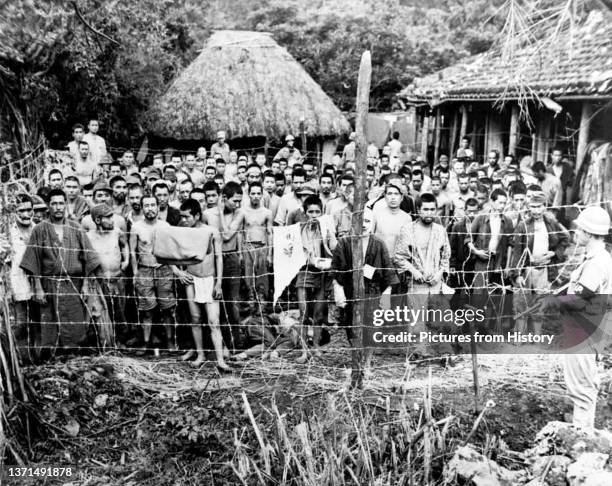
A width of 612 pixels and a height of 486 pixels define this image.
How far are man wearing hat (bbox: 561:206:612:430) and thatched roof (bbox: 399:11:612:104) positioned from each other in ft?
14.9

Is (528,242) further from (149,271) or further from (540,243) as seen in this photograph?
(149,271)

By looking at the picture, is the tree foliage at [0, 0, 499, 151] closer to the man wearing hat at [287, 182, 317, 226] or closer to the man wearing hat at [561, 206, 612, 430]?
the man wearing hat at [287, 182, 317, 226]

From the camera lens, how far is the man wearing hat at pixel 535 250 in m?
6.51

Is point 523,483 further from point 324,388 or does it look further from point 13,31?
point 13,31

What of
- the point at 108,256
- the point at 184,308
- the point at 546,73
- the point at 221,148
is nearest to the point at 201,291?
the point at 184,308

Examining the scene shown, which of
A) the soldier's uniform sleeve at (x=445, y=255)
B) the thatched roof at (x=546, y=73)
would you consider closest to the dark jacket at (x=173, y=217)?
the soldier's uniform sleeve at (x=445, y=255)

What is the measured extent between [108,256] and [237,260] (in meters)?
1.23

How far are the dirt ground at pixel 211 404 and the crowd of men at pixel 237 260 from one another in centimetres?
40

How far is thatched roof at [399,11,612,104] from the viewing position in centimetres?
1063

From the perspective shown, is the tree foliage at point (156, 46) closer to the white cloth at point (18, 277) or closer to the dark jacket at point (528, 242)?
the white cloth at point (18, 277)

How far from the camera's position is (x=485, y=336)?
21.4 ft

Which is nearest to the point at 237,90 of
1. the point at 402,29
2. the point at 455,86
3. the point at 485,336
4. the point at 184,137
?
the point at 184,137

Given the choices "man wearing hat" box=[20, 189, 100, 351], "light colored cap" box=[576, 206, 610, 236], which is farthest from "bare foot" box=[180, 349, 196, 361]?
"light colored cap" box=[576, 206, 610, 236]

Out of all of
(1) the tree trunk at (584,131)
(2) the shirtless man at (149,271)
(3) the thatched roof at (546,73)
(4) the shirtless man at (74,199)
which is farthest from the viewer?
(1) the tree trunk at (584,131)
